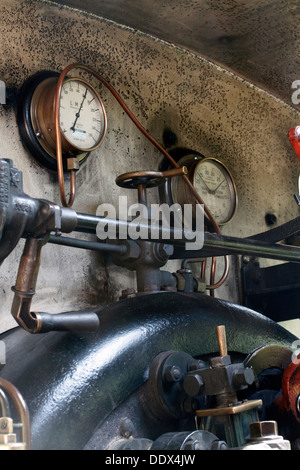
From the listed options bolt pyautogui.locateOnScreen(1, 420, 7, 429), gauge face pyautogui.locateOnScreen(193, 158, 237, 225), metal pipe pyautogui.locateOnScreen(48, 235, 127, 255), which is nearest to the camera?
bolt pyautogui.locateOnScreen(1, 420, 7, 429)

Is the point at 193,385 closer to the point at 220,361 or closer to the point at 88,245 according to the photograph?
the point at 220,361

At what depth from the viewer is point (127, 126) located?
7.53 ft

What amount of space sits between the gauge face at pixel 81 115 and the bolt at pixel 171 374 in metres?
0.86

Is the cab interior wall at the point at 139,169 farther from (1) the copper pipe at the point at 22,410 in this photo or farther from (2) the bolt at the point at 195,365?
(1) the copper pipe at the point at 22,410

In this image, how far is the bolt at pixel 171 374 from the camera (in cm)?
139

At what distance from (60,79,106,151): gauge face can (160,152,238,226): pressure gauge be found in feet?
1.41

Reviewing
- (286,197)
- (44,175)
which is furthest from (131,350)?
(286,197)

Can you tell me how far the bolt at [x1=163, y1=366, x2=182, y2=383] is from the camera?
54.6 inches

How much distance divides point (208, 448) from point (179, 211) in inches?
49.4

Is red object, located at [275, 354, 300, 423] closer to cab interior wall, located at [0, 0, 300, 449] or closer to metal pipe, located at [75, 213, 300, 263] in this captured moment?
cab interior wall, located at [0, 0, 300, 449]

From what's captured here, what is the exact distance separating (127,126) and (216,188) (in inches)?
20.1

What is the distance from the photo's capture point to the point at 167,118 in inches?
96.8

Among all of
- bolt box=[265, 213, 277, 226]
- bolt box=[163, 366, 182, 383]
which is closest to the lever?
bolt box=[163, 366, 182, 383]
